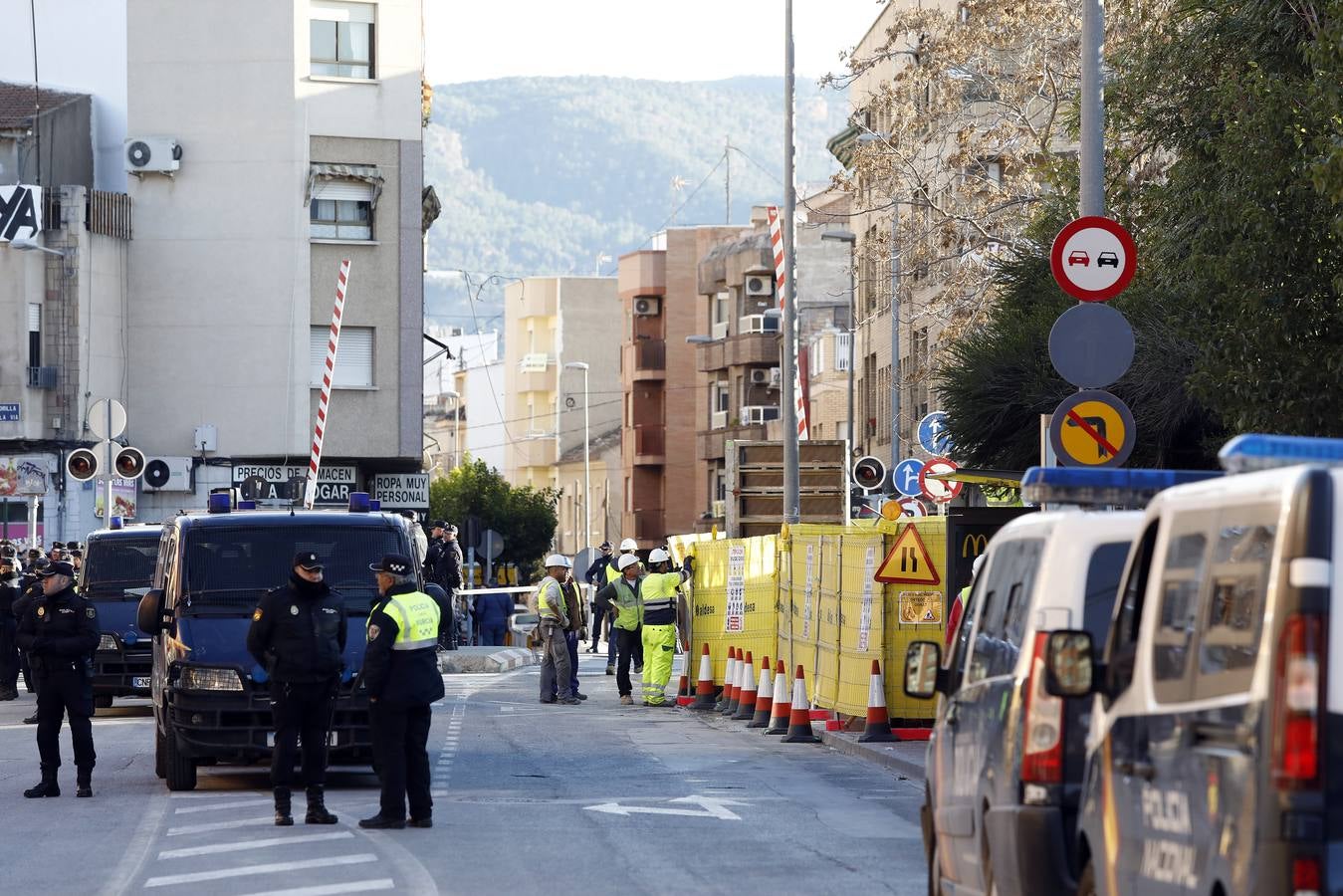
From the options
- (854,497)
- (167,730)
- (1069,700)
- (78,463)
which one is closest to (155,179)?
(78,463)

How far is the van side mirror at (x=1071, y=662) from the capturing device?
24.1ft

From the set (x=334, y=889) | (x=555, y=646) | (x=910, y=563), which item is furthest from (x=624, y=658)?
(x=334, y=889)

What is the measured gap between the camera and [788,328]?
3528 centimetres

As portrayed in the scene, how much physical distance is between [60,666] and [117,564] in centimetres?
1021

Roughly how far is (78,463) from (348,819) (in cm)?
2068

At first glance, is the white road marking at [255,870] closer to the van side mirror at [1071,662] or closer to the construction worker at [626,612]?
the van side mirror at [1071,662]

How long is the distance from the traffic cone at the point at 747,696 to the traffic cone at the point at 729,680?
25.7 inches

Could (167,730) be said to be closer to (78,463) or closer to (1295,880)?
(1295,880)

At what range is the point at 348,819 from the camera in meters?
15.6

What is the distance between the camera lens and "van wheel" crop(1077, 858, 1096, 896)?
7.59m

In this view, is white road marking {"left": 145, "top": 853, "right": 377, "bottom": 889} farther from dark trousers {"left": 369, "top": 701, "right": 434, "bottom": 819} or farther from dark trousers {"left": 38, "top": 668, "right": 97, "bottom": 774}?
dark trousers {"left": 38, "top": 668, "right": 97, "bottom": 774}

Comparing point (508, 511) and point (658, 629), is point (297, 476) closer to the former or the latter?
point (658, 629)

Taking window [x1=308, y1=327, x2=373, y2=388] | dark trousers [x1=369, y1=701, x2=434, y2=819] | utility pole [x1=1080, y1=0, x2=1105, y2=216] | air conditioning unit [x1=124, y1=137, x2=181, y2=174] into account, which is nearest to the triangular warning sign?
utility pole [x1=1080, y1=0, x2=1105, y2=216]

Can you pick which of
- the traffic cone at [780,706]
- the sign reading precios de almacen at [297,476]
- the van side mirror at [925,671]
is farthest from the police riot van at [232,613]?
the sign reading precios de almacen at [297,476]
